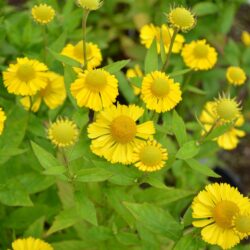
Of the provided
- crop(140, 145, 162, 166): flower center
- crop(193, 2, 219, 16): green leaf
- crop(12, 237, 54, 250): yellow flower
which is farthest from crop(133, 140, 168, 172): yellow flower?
crop(193, 2, 219, 16): green leaf

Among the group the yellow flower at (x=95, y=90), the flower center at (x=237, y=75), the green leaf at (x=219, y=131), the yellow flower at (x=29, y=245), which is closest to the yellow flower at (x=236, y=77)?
the flower center at (x=237, y=75)

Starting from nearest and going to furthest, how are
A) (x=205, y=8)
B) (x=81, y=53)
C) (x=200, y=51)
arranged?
(x=81, y=53), (x=200, y=51), (x=205, y=8)

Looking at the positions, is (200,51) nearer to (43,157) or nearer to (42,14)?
(42,14)

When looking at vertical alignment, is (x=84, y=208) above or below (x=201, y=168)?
below

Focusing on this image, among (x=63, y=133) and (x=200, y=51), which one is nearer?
(x=63, y=133)

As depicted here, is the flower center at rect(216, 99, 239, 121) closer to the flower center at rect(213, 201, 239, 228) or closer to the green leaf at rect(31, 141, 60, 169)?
the flower center at rect(213, 201, 239, 228)

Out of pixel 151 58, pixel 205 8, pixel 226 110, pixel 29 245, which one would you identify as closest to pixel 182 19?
pixel 151 58
